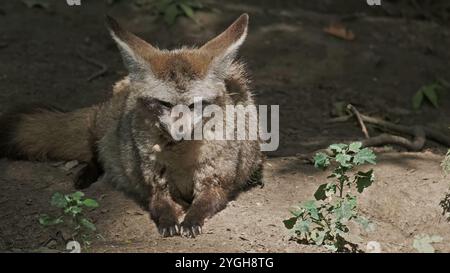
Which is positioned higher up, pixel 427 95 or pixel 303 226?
pixel 303 226

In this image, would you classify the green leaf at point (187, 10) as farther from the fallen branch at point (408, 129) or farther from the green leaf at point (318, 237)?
the green leaf at point (318, 237)

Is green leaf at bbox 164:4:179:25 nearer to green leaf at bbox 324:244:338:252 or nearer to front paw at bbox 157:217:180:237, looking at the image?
front paw at bbox 157:217:180:237

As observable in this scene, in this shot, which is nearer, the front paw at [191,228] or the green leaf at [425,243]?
the green leaf at [425,243]

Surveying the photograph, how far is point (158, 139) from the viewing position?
17.0 ft

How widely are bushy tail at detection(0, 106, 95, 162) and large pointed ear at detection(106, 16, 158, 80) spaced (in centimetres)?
139

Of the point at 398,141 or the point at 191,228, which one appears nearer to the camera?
the point at 191,228

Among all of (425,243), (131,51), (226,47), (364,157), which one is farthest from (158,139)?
(425,243)

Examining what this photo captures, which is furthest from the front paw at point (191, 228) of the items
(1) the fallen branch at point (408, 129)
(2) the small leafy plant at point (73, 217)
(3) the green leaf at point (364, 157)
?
(1) the fallen branch at point (408, 129)

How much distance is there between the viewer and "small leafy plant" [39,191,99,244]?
4.51m

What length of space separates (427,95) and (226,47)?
3430 millimetres

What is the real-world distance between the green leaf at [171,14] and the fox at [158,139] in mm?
2567

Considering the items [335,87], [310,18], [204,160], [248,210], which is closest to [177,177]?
[204,160]

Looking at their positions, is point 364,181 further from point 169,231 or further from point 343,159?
point 169,231

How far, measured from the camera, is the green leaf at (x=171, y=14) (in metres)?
8.72
